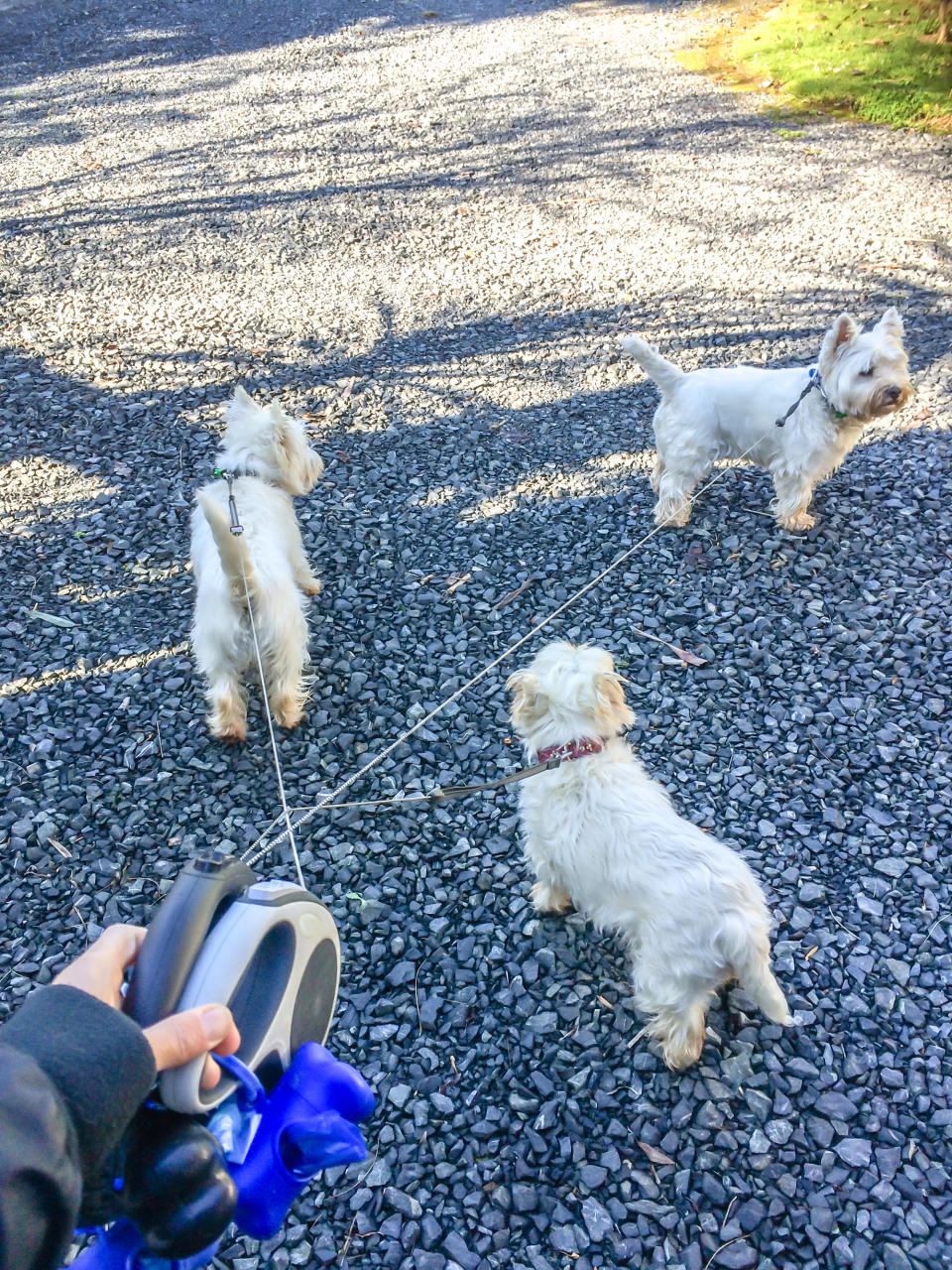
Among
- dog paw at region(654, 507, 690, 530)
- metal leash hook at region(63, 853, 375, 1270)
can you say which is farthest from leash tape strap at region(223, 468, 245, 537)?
dog paw at region(654, 507, 690, 530)

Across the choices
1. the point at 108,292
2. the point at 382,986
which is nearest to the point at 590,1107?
the point at 382,986

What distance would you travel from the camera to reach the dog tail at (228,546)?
3.23 m

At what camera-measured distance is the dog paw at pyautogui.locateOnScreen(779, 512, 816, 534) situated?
537 cm

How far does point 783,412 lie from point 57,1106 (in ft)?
17.2

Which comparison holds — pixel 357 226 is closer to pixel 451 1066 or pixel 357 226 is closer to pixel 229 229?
pixel 229 229

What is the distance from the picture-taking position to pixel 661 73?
12.9 m

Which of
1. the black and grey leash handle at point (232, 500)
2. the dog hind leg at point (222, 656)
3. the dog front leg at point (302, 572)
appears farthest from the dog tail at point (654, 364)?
the dog hind leg at point (222, 656)

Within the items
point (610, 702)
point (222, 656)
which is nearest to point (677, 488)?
point (610, 702)

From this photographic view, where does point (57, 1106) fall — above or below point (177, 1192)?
above

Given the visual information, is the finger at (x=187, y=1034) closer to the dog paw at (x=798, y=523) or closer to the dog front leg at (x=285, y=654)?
the dog front leg at (x=285, y=654)

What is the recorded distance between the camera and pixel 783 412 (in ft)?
17.0

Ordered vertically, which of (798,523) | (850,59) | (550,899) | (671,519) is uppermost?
(850,59)

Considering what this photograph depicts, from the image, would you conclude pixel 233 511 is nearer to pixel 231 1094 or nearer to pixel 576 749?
pixel 576 749

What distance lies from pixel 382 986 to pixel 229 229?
360 inches
